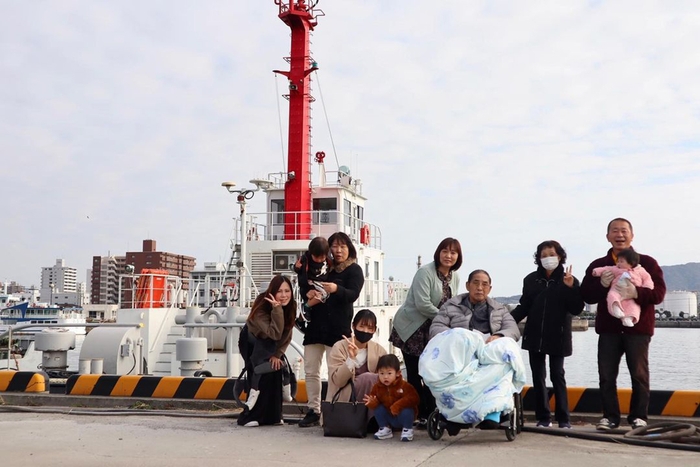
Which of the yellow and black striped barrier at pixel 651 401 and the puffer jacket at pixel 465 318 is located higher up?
the puffer jacket at pixel 465 318

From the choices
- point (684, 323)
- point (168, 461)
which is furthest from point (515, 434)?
point (684, 323)

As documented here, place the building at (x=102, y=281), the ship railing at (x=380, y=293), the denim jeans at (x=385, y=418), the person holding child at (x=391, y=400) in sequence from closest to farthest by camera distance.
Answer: the person holding child at (x=391, y=400), the denim jeans at (x=385, y=418), the ship railing at (x=380, y=293), the building at (x=102, y=281)

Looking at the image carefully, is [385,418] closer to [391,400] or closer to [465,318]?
[391,400]

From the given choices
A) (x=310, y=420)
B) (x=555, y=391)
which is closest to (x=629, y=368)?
(x=555, y=391)

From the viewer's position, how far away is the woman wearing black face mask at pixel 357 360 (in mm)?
5820

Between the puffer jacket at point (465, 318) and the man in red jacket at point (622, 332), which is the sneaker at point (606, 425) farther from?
the puffer jacket at point (465, 318)

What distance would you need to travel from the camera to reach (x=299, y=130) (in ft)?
62.1

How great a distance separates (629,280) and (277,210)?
15.1 metres

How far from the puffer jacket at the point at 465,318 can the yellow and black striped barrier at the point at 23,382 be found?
521 centimetres

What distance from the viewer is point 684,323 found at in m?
88.9

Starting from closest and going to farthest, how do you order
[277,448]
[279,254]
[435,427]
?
[277,448] < [435,427] < [279,254]

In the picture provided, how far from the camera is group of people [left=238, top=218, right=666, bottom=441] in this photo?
5.63m

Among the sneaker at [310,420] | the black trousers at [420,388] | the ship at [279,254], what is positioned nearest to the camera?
the black trousers at [420,388]

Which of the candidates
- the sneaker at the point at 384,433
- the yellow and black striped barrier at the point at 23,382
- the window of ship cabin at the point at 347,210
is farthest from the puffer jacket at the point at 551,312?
the window of ship cabin at the point at 347,210
